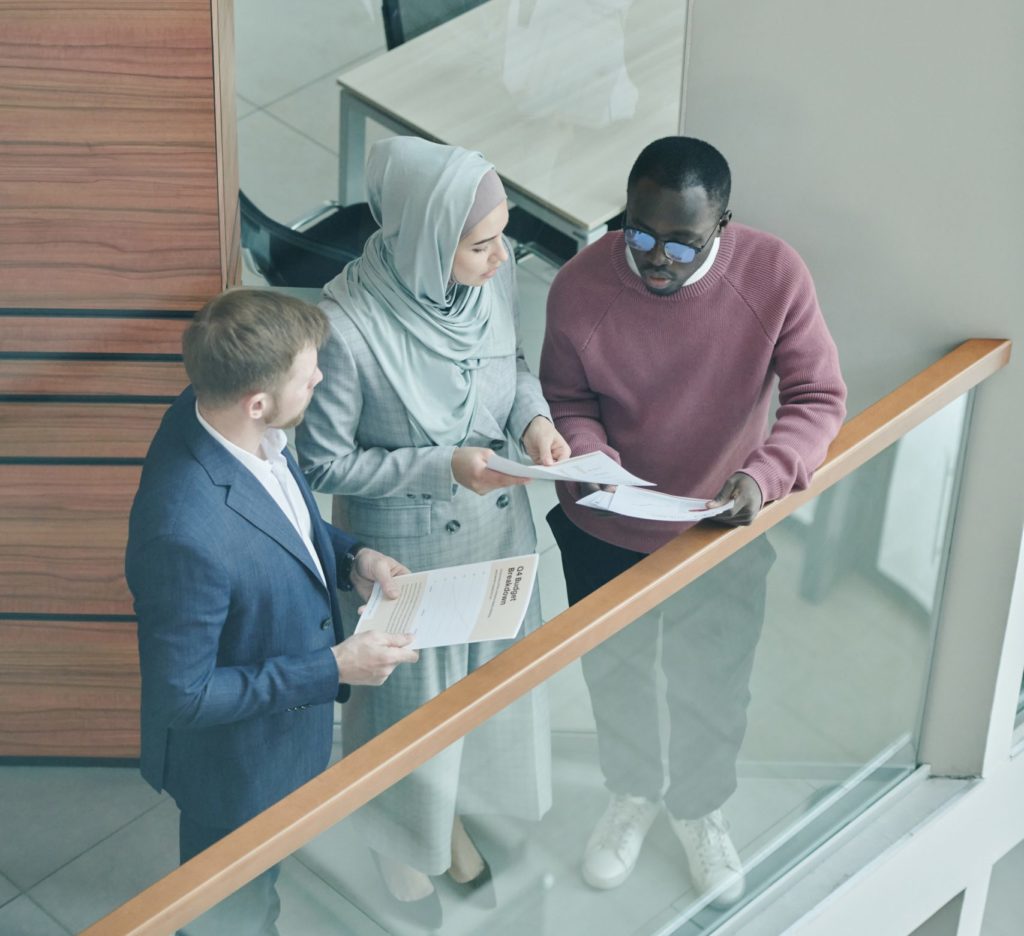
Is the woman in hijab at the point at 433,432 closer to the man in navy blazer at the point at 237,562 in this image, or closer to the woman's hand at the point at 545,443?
the woman's hand at the point at 545,443

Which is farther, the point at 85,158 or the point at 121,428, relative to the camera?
the point at 121,428

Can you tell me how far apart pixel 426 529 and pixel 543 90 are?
2473 millimetres

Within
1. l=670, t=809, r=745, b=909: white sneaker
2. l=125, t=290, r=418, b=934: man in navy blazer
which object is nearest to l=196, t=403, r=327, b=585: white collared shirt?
l=125, t=290, r=418, b=934: man in navy blazer

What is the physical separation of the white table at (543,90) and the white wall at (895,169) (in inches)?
56.7

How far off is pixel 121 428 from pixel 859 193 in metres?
1.81

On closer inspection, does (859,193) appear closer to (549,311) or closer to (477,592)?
(549,311)

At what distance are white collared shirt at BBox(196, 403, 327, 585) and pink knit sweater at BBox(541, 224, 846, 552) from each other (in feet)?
1.86

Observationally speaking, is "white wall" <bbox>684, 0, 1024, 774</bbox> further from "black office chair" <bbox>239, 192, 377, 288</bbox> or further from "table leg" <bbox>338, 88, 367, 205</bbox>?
"table leg" <bbox>338, 88, 367, 205</bbox>

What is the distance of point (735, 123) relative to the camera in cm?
323

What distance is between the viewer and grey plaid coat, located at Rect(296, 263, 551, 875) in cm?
241

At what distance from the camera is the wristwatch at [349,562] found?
2842 mm

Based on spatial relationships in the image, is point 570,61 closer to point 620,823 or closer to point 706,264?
point 706,264

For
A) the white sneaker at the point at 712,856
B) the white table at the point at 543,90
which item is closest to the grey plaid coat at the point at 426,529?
the white sneaker at the point at 712,856

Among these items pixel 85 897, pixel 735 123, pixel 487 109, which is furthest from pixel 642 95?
pixel 85 897
